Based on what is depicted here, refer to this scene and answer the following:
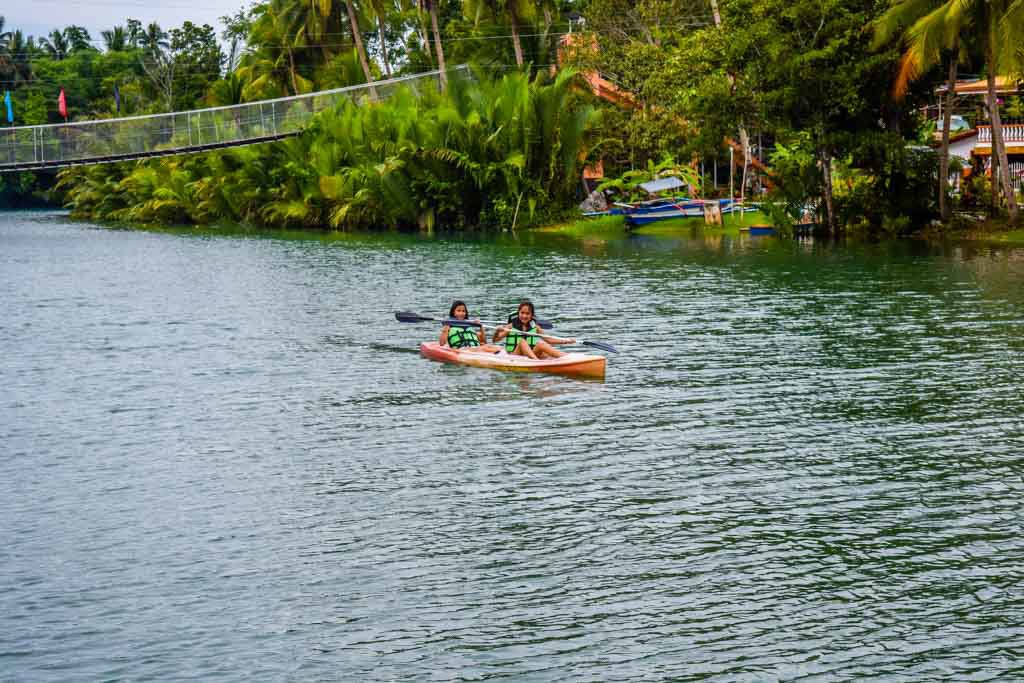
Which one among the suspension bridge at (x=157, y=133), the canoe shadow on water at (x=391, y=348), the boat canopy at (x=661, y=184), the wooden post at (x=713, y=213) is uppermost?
the suspension bridge at (x=157, y=133)

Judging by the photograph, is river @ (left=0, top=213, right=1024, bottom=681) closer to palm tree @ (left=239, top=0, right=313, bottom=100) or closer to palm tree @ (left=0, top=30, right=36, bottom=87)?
palm tree @ (left=239, top=0, right=313, bottom=100)

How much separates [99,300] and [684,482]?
811 inches

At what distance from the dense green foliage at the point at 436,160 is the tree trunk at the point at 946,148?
14553mm

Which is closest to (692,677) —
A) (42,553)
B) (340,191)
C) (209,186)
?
(42,553)

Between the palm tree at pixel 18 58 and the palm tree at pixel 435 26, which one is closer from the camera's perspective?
the palm tree at pixel 435 26

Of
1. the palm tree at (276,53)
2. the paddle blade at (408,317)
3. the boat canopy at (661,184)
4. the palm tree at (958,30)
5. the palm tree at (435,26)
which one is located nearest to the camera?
the paddle blade at (408,317)

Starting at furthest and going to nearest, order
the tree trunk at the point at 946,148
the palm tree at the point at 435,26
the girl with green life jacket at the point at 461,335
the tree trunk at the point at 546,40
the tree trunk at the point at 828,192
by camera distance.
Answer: the tree trunk at the point at 546,40 < the palm tree at the point at 435,26 < the tree trunk at the point at 828,192 < the tree trunk at the point at 946,148 < the girl with green life jacket at the point at 461,335

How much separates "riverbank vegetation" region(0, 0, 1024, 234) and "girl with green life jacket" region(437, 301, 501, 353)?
2103 centimetres

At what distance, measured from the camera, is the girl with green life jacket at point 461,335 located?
20.1 metres

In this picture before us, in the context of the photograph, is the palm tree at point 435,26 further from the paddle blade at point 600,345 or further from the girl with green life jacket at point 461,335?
the paddle blade at point 600,345

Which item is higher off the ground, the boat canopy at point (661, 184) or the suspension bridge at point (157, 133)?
the suspension bridge at point (157, 133)

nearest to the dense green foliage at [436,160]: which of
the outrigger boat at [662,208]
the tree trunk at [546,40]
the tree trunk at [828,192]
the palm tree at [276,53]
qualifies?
the outrigger boat at [662,208]

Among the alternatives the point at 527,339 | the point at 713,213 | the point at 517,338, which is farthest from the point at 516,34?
the point at 527,339

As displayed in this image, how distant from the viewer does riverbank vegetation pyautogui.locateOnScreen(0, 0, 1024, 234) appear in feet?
130
